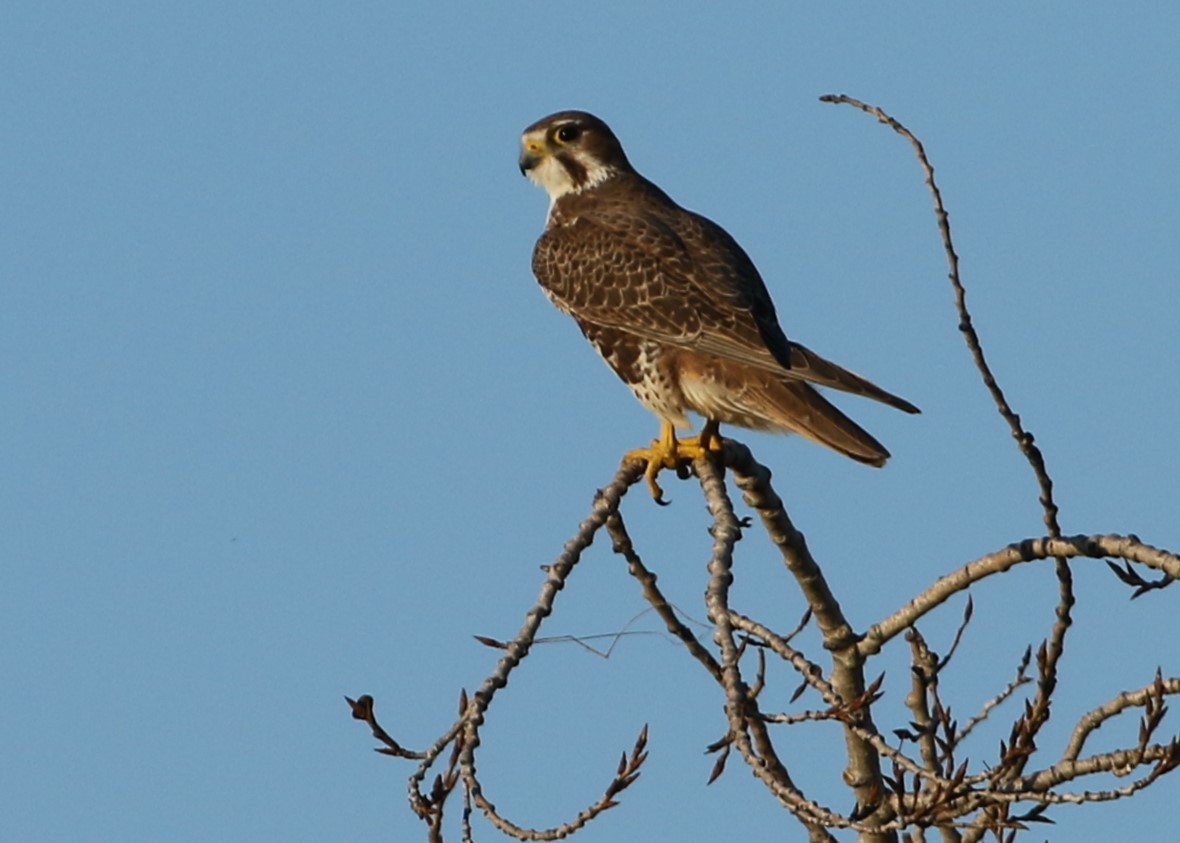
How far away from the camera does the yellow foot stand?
5.02 meters

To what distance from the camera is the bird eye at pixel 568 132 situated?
7004mm

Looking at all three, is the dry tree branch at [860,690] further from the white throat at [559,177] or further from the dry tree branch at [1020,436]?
the white throat at [559,177]

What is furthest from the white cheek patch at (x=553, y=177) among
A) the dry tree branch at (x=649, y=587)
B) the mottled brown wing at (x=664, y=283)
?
Result: the dry tree branch at (x=649, y=587)

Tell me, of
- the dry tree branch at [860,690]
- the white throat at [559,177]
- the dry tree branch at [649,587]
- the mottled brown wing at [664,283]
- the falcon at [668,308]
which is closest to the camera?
the dry tree branch at [860,690]

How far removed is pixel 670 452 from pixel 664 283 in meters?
1.03

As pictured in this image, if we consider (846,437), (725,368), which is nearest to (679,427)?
(725,368)

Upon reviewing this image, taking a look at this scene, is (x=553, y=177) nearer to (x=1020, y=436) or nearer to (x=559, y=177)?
(x=559, y=177)

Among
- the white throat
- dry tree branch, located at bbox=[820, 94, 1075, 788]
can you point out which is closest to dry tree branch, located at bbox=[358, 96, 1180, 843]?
dry tree branch, located at bbox=[820, 94, 1075, 788]

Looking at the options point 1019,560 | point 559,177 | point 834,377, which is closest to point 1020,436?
point 1019,560

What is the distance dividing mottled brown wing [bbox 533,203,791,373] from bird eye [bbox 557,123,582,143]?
47cm

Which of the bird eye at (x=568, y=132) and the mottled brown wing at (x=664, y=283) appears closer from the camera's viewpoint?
the mottled brown wing at (x=664, y=283)

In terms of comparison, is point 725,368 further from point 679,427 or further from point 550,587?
point 550,587

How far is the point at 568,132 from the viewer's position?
276 inches

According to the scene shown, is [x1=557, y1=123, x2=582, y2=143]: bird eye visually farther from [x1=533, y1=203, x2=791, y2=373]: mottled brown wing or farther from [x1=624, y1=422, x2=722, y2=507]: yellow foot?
[x1=624, y1=422, x2=722, y2=507]: yellow foot
